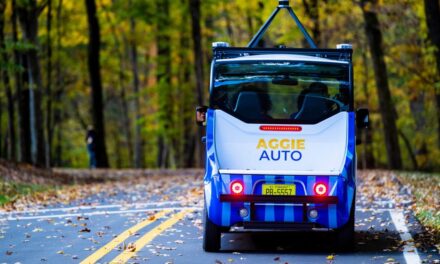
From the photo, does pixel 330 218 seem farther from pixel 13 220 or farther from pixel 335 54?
pixel 13 220


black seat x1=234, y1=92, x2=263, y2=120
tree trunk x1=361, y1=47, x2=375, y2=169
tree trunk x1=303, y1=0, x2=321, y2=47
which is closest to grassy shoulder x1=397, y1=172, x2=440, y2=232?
black seat x1=234, y1=92, x2=263, y2=120

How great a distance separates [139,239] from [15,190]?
9.13 meters

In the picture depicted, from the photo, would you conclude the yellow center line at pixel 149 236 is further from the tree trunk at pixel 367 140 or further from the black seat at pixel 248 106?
the tree trunk at pixel 367 140

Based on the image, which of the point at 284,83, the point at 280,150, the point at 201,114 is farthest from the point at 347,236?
the point at 201,114

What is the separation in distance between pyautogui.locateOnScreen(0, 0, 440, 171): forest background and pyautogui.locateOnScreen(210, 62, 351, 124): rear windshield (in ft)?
40.1

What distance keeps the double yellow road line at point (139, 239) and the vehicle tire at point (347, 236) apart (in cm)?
245

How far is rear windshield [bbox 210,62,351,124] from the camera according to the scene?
34.4ft

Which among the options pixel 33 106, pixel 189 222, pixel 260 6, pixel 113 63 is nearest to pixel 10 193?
pixel 189 222

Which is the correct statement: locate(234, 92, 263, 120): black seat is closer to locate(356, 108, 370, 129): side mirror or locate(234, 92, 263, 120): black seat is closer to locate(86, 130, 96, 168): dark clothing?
locate(356, 108, 370, 129): side mirror

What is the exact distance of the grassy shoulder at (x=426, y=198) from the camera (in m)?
12.3

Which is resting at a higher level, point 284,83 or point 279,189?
Result: point 284,83

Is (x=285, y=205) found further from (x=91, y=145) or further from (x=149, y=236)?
(x=91, y=145)

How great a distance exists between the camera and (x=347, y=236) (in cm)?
1017

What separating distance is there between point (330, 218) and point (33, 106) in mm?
20628
